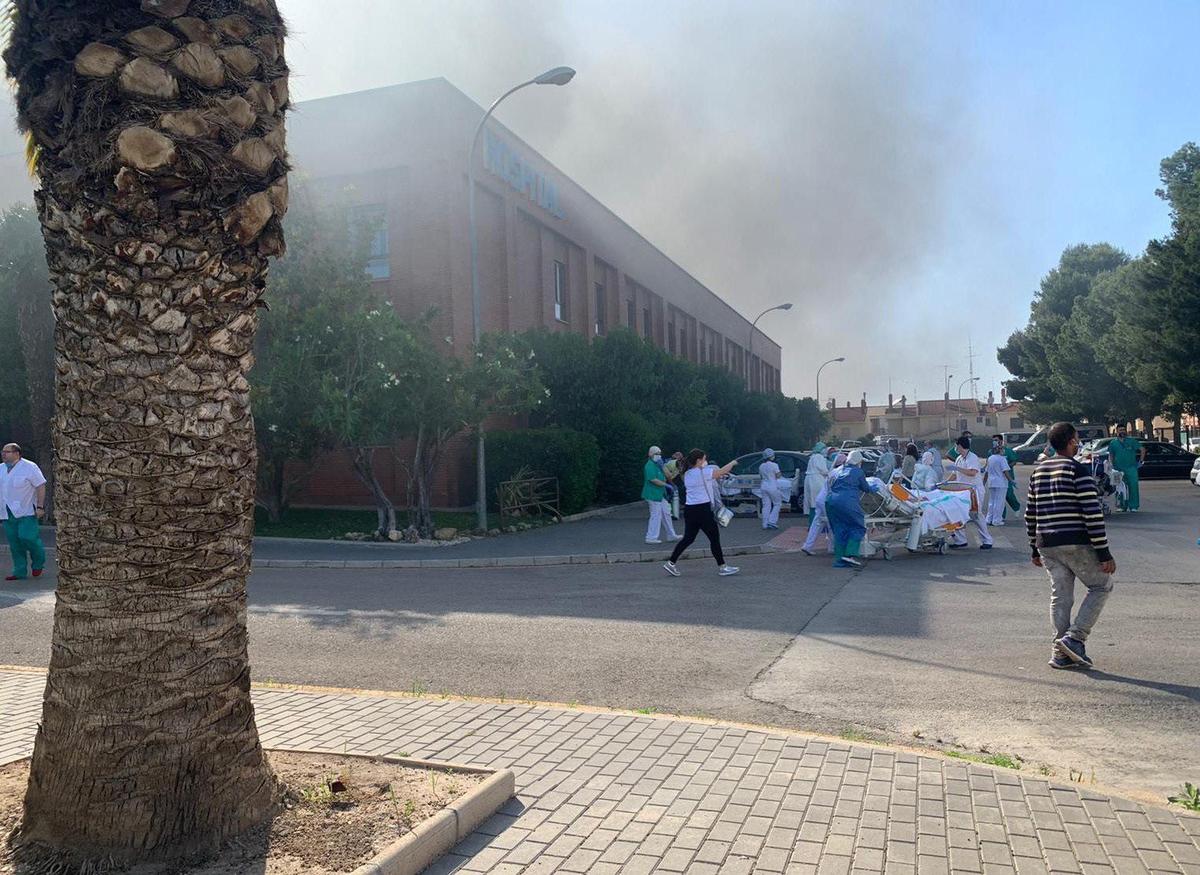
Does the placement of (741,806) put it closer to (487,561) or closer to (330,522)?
(487,561)

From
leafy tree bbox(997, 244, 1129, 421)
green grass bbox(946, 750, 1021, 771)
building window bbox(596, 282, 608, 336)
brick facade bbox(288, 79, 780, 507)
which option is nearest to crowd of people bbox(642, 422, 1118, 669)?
green grass bbox(946, 750, 1021, 771)

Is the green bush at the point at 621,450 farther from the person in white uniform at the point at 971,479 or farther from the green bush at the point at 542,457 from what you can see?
the person in white uniform at the point at 971,479

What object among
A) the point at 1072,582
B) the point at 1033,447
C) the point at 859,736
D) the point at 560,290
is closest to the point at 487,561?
the point at 1072,582

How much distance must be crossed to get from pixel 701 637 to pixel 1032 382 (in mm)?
Result: 63275

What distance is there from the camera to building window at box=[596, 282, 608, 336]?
3662 centimetres

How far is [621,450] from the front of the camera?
85.1 ft

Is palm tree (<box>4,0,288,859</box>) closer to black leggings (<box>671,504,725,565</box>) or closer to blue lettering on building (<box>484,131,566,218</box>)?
black leggings (<box>671,504,725,565</box>)

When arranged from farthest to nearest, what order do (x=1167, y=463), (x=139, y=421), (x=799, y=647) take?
1. (x=1167, y=463)
2. (x=799, y=647)
3. (x=139, y=421)

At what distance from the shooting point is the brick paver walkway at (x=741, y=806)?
145 inches

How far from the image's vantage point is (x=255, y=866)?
344cm

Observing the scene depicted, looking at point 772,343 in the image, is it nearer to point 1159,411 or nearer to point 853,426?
point 1159,411

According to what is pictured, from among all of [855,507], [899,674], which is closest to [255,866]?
[899,674]

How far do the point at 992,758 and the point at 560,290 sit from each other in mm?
28427

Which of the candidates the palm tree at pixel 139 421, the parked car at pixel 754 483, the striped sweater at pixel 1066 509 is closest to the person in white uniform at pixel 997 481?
the parked car at pixel 754 483
